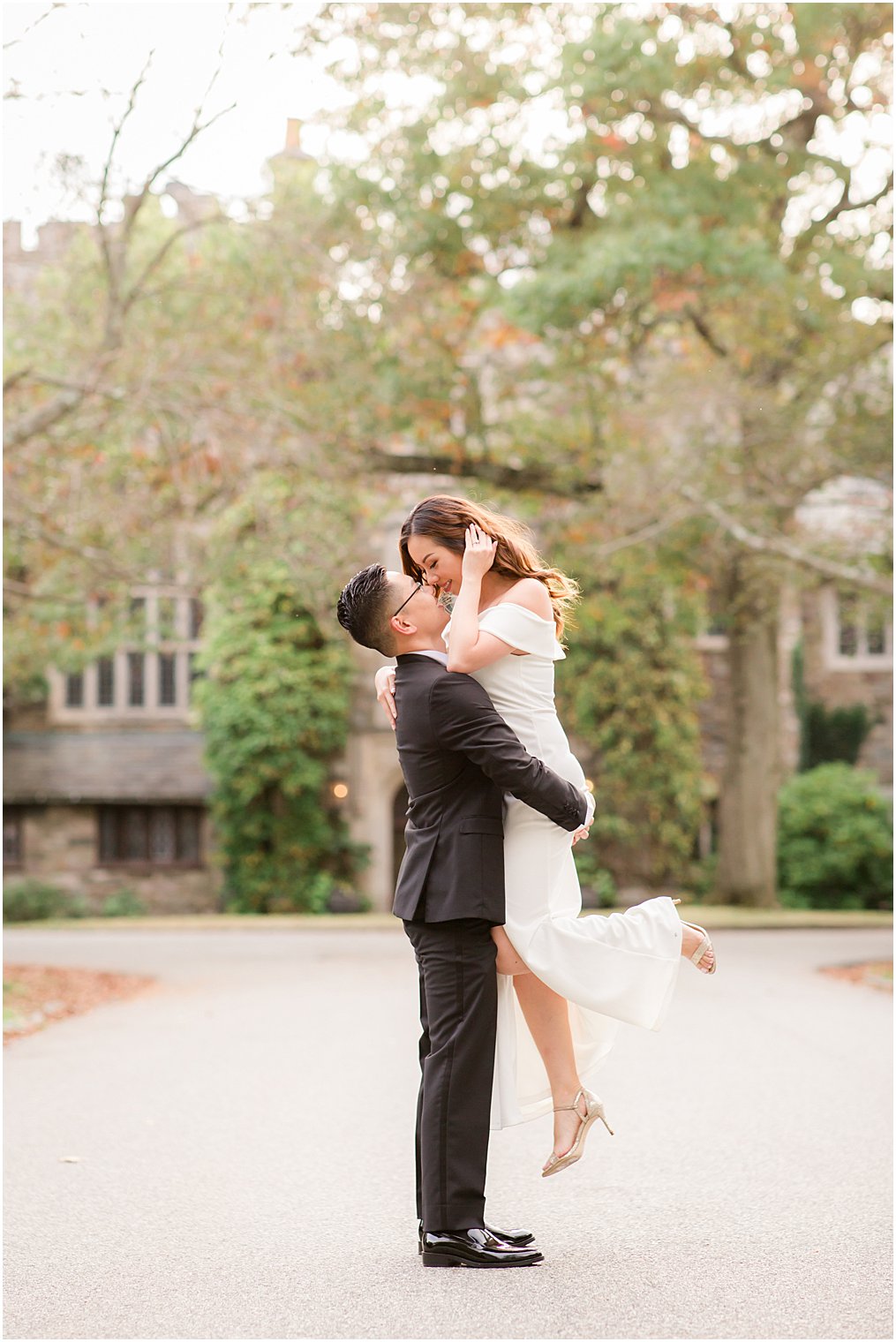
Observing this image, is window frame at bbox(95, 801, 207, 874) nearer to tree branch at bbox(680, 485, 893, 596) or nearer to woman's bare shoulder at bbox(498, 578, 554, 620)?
tree branch at bbox(680, 485, 893, 596)

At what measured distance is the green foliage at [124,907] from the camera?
88.8 ft

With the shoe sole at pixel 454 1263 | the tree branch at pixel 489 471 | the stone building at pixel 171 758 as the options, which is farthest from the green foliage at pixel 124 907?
the shoe sole at pixel 454 1263

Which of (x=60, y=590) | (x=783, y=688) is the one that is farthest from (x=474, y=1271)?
(x=783, y=688)

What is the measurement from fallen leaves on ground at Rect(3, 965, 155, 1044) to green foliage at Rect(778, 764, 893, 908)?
46.6ft

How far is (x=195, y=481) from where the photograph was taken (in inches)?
571

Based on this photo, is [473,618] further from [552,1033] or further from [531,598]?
[552,1033]

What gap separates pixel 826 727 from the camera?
28656mm

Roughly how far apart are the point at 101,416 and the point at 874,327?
8.31 metres

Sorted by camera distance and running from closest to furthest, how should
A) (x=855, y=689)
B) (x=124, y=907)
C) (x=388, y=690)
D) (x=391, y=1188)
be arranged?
(x=388, y=690) → (x=391, y=1188) → (x=124, y=907) → (x=855, y=689)

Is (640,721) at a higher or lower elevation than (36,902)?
higher

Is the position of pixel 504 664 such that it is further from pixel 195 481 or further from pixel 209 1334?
pixel 195 481

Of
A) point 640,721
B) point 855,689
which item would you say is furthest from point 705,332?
point 855,689

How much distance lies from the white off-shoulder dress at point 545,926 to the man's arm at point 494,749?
0.37ft

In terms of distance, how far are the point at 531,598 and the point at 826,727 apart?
25143mm
